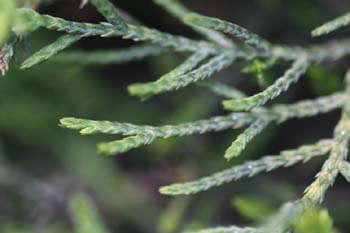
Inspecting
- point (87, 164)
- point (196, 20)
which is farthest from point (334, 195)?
point (196, 20)

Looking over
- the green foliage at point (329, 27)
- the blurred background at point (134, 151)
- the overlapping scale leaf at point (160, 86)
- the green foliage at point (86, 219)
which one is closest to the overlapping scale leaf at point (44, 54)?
the overlapping scale leaf at point (160, 86)

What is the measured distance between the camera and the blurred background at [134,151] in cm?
263

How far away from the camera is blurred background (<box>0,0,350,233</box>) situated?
263 cm

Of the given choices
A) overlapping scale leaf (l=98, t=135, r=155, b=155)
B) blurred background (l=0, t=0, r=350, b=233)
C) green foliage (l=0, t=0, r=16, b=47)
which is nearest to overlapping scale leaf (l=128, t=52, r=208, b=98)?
overlapping scale leaf (l=98, t=135, r=155, b=155)

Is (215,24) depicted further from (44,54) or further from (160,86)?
(44,54)

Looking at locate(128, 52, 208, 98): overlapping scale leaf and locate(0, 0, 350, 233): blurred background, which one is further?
locate(0, 0, 350, 233): blurred background

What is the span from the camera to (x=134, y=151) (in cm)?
293

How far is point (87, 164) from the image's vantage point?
283 cm

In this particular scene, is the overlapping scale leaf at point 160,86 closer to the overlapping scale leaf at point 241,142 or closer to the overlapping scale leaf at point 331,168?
the overlapping scale leaf at point 241,142

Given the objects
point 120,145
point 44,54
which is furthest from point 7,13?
point 120,145

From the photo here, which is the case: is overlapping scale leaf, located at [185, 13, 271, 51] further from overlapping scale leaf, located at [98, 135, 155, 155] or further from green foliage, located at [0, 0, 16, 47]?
green foliage, located at [0, 0, 16, 47]

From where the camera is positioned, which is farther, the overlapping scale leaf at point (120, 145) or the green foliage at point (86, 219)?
the green foliage at point (86, 219)

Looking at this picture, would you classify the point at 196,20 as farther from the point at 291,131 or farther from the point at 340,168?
the point at 291,131

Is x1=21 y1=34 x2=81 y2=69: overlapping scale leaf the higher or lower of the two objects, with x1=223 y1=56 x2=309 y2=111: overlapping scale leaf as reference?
higher
